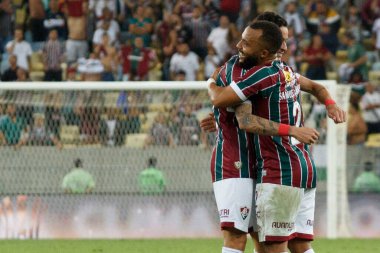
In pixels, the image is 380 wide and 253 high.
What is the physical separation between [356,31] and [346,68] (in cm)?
153

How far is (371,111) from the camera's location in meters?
14.5

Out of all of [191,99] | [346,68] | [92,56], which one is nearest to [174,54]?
[92,56]

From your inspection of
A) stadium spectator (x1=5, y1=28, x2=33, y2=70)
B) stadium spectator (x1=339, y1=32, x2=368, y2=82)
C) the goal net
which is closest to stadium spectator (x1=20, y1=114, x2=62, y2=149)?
the goal net

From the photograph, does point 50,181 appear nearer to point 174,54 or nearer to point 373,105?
point 373,105

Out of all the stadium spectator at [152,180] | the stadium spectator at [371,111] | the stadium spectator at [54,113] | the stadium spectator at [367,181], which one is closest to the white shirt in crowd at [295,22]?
the stadium spectator at [371,111]

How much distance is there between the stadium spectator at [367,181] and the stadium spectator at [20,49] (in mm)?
7031

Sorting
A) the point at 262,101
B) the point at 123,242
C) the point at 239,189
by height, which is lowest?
the point at 123,242

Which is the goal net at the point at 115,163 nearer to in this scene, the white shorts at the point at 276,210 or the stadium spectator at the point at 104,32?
the stadium spectator at the point at 104,32

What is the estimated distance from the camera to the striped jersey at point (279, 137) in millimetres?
6535

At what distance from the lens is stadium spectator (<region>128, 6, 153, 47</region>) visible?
1936cm

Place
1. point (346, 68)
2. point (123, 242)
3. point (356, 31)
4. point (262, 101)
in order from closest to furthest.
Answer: point (262, 101) → point (123, 242) → point (346, 68) → point (356, 31)

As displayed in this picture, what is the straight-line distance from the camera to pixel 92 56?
723 inches

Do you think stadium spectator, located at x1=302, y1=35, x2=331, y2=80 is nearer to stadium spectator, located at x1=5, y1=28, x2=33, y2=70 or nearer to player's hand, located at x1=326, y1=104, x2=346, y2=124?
stadium spectator, located at x1=5, y1=28, x2=33, y2=70

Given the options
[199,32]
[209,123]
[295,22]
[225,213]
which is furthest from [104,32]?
[225,213]
